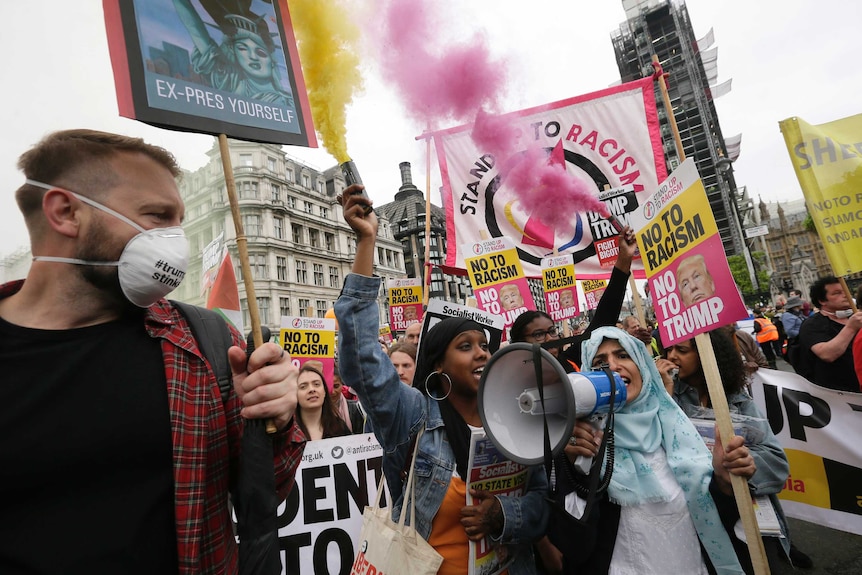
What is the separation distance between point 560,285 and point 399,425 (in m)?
5.03

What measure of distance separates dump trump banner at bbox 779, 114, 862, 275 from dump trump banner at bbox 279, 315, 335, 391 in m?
4.84

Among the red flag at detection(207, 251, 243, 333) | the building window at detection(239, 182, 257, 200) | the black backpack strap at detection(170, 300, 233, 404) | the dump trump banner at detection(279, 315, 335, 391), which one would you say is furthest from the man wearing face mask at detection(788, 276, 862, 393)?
the building window at detection(239, 182, 257, 200)

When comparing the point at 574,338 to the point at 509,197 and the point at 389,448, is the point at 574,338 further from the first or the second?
the point at 509,197

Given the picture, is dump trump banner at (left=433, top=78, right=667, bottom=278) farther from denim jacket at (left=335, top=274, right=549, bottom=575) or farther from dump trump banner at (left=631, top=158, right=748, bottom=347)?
denim jacket at (left=335, top=274, right=549, bottom=575)

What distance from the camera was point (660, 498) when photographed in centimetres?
192

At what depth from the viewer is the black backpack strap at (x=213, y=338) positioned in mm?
1388

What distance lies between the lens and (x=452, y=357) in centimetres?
220

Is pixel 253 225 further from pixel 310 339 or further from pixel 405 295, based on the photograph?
pixel 310 339

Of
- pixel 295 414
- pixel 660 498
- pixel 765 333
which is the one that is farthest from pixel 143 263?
pixel 765 333

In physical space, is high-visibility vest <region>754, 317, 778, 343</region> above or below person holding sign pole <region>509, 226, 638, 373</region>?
below

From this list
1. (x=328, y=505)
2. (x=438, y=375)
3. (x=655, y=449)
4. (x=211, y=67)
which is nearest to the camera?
(x=211, y=67)

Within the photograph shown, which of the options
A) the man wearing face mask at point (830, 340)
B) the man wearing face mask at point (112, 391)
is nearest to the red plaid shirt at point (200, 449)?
the man wearing face mask at point (112, 391)

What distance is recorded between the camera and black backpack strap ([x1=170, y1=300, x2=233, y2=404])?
1.39m

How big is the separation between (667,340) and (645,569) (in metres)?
1.13
